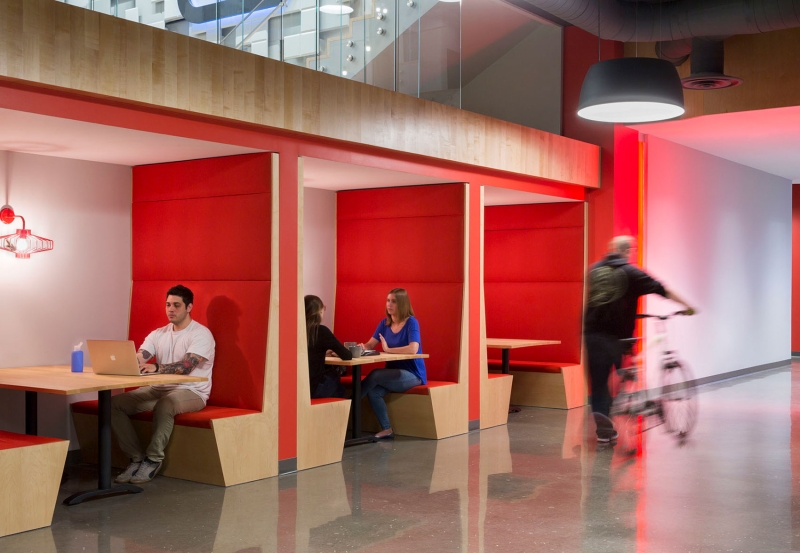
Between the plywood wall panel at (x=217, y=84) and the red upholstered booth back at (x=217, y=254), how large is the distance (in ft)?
1.62

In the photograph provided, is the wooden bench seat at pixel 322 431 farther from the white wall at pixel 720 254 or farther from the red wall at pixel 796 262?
the red wall at pixel 796 262

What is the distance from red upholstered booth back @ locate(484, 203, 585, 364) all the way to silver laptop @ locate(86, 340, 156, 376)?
18.5ft

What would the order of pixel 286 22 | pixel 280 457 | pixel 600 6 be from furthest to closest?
1. pixel 600 6
2. pixel 286 22
3. pixel 280 457

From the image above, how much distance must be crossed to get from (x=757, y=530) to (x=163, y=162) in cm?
473

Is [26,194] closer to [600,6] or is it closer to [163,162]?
[163,162]

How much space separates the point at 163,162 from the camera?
675 centimetres

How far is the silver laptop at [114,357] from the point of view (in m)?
5.48

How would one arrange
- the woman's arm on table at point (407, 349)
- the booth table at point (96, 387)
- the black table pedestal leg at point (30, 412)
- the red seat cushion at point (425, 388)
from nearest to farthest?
the booth table at point (96, 387)
the black table pedestal leg at point (30, 412)
the woman's arm on table at point (407, 349)
the red seat cushion at point (425, 388)

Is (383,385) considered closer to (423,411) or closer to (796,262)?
(423,411)

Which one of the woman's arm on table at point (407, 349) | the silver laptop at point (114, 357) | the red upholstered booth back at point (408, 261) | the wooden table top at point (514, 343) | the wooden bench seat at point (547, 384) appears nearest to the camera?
the silver laptop at point (114, 357)

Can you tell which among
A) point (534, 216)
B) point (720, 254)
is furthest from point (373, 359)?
point (720, 254)

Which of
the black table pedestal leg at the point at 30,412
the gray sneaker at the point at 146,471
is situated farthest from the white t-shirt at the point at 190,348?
the black table pedestal leg at the point at 30,412

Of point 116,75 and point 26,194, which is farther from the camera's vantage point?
point 26,194

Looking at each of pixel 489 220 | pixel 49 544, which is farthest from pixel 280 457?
pixel 489 220
